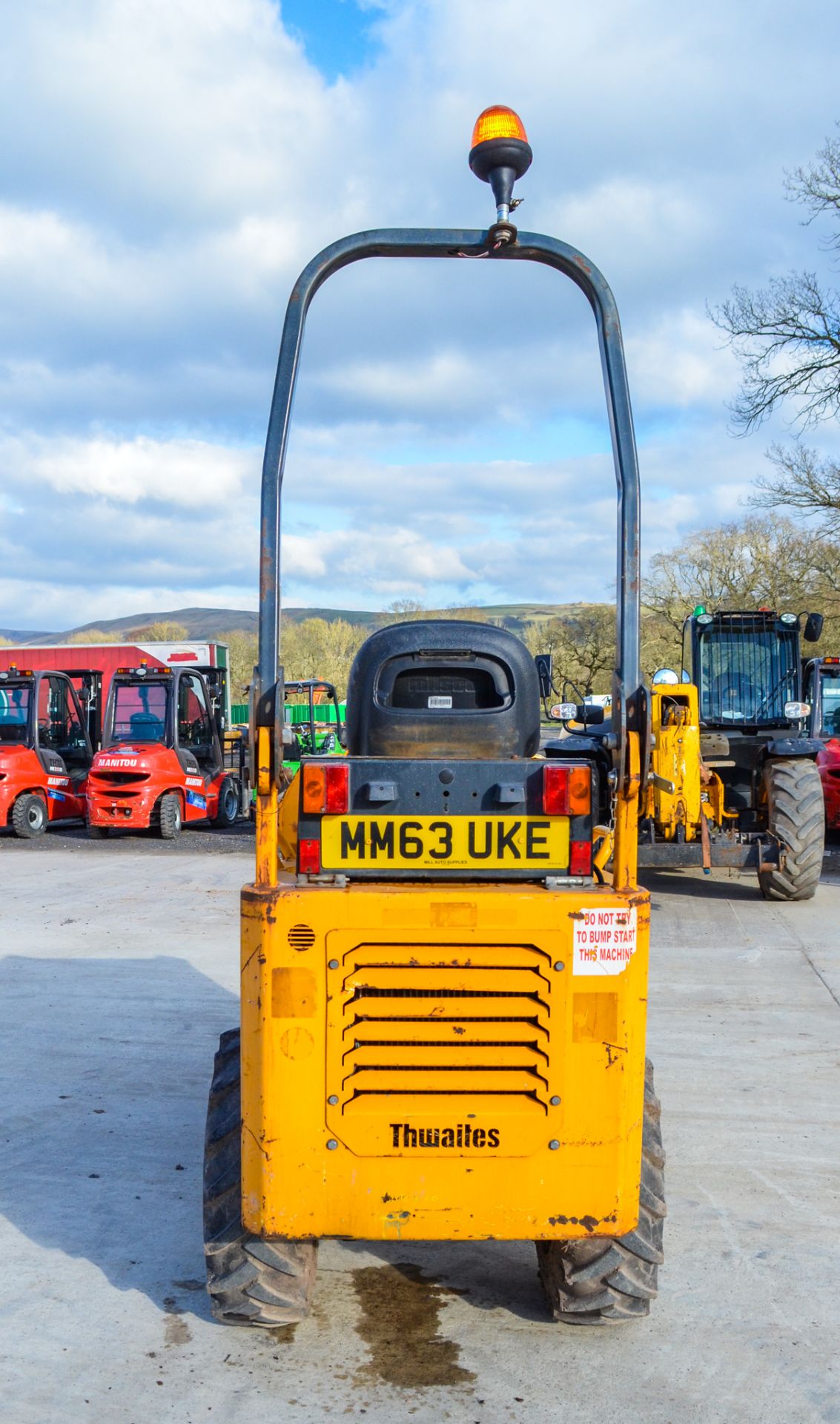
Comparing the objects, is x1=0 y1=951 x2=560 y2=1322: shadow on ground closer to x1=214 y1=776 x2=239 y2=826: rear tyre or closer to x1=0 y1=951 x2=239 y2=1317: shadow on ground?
x1=0 y1=951 x2=239 y2=1317: shadow on ground

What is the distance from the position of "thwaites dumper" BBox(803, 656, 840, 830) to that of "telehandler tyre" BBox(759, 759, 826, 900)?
13.4ft

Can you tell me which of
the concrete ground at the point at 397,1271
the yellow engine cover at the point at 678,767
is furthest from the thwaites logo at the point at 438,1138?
the yellow engine cover at the point at 678,767

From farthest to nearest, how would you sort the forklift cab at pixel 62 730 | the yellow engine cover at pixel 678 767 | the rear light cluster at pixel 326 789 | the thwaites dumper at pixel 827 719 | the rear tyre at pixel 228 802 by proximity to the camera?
the rear tyre at pixel 228 802 < the forklift cab at pixel 62 730 < the thwaites dumper at pixel 827 719 < the yellow engine cover at pixel 678 767 < the rear light cluster at pixel 326 789

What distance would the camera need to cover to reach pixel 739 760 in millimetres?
11961

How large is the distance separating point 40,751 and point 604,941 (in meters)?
15.2

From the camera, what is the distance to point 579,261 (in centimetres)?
359

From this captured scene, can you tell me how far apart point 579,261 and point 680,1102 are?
391cm

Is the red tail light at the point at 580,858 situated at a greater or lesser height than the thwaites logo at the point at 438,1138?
greater

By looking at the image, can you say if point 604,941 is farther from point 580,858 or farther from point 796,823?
point 796,823

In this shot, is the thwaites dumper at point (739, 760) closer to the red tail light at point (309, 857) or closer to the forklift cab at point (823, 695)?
the forklift cab at point (823, 695)

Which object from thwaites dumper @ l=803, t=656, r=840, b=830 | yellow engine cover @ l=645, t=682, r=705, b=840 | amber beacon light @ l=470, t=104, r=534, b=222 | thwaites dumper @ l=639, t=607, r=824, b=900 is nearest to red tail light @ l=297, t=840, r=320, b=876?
amber beacon light @ l=470, t=104, r=534, b=222

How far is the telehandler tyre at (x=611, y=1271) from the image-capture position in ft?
11.2

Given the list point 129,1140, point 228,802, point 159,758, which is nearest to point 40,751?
point 159,758

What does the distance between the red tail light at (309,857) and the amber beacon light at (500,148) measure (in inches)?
78.7
